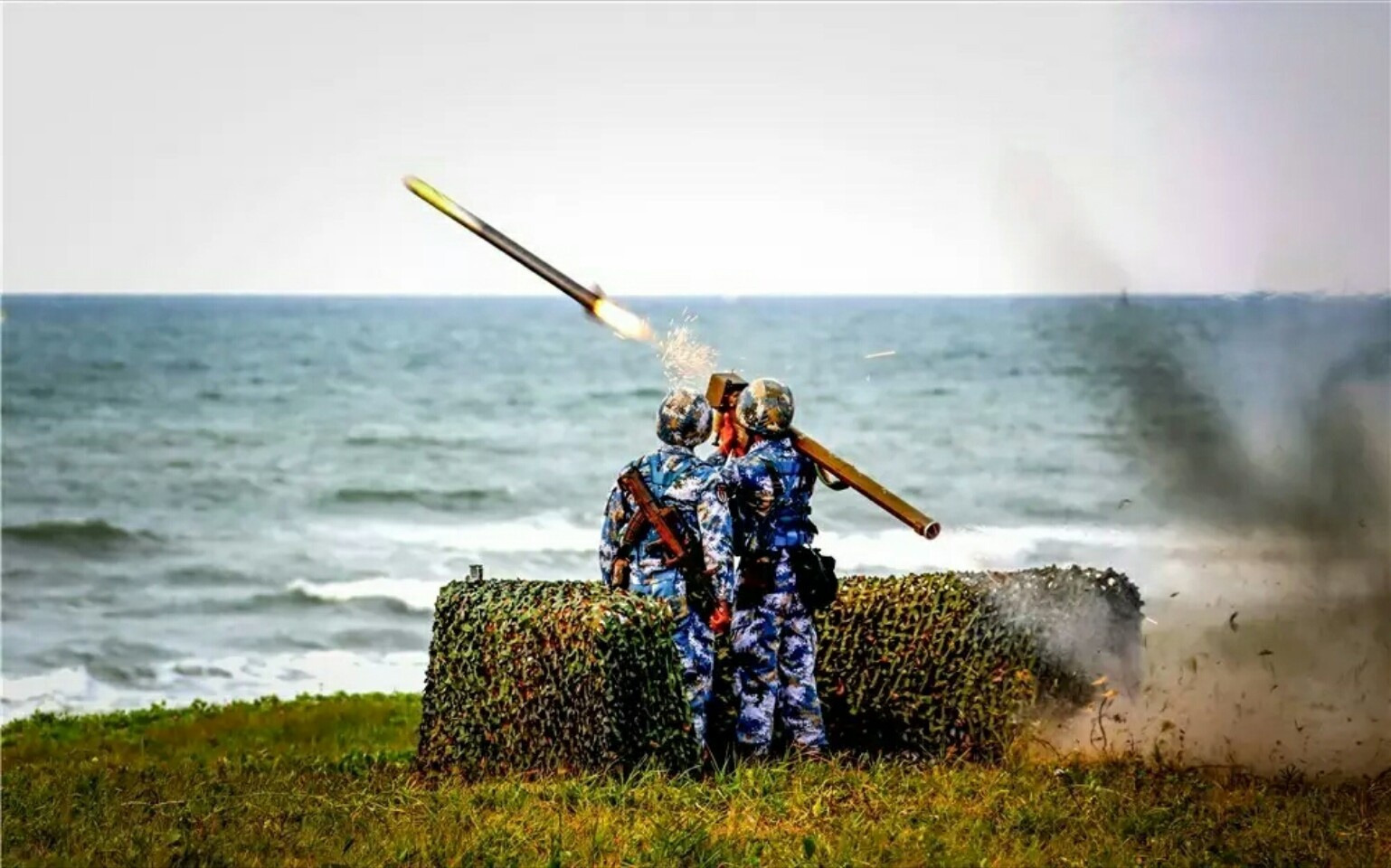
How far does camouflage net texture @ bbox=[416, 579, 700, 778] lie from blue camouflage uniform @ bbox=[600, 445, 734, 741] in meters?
0.37

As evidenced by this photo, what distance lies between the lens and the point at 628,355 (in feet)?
289

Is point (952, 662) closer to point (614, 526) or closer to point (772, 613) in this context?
point (772, 613)

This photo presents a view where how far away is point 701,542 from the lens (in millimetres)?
14430

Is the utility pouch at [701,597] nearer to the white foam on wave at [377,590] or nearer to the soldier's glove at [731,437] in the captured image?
the soldier's glove at [731,437]

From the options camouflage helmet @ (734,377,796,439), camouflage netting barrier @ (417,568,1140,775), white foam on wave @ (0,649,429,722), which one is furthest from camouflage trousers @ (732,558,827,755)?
white foam on wave @ (0,649,429,722)

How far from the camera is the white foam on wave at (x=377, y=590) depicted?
120 feet

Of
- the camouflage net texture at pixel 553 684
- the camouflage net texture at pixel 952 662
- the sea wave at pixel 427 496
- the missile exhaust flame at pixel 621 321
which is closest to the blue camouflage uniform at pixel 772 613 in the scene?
the camouflage net texture at pixel 952 662

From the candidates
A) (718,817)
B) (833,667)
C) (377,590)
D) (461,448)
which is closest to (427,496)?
(461,448)

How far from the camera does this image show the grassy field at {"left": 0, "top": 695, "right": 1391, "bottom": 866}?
40.5 ft

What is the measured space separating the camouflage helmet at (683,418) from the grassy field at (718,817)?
7.29 ft

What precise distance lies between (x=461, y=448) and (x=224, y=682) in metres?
36.5

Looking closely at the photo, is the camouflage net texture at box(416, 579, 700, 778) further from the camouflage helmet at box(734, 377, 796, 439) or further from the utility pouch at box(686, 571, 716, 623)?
the camouflage helmet at box(734, 377, 796, 439)

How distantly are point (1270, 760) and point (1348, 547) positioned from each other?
2242mm

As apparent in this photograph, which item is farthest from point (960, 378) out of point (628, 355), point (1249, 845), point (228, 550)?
point (1249, 845)
